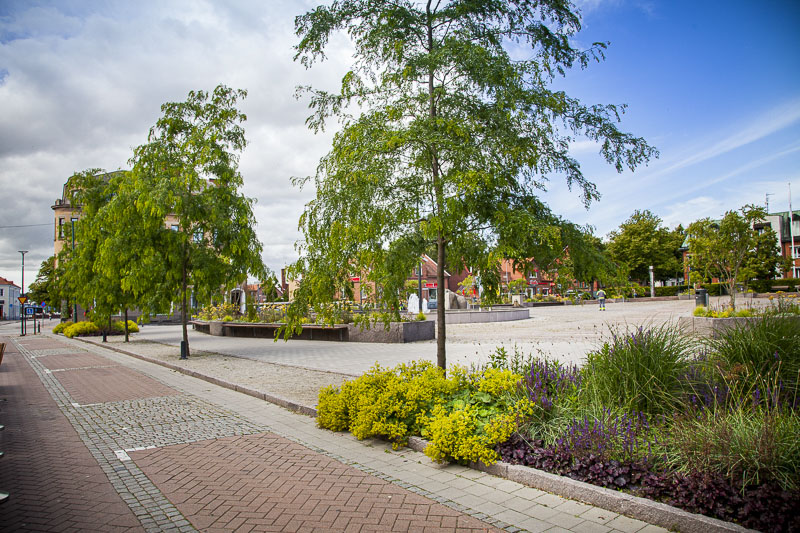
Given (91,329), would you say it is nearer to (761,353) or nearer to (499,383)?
(499,383)

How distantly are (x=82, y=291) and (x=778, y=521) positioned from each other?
24.9m

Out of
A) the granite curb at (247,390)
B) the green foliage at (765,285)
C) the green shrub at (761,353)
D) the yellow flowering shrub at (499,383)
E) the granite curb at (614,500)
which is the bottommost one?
the granite curb at (247,390)

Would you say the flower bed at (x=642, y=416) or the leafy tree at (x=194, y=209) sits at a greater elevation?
the leafy tree at (x=194, y=209)

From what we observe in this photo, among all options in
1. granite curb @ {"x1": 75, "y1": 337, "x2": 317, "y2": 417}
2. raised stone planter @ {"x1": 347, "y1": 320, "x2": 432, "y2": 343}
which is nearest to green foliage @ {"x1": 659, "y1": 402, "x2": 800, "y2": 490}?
granite curb @ {"x1": 75, "y1": 337, "x2": 317, "y2": 417}

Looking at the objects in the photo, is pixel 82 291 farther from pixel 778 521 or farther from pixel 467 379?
pixel 778 521

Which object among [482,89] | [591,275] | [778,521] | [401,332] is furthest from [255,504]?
[401,332]

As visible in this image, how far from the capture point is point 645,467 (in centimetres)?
400

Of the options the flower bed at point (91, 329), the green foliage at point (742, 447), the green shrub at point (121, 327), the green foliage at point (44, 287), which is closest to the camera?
the green foliage at point (742, 447)

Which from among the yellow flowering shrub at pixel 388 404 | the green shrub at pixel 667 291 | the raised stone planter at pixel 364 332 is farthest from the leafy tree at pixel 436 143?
the green shrub at pixel 667 291

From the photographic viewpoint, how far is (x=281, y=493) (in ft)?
14.7

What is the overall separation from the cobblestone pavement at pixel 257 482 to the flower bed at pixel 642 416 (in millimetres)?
339

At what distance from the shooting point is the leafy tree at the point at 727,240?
20.0 meters

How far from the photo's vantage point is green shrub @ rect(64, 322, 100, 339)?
96.5 feet

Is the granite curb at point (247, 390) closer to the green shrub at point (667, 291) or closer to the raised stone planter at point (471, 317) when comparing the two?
the raised stone planter at point (471, 317)
